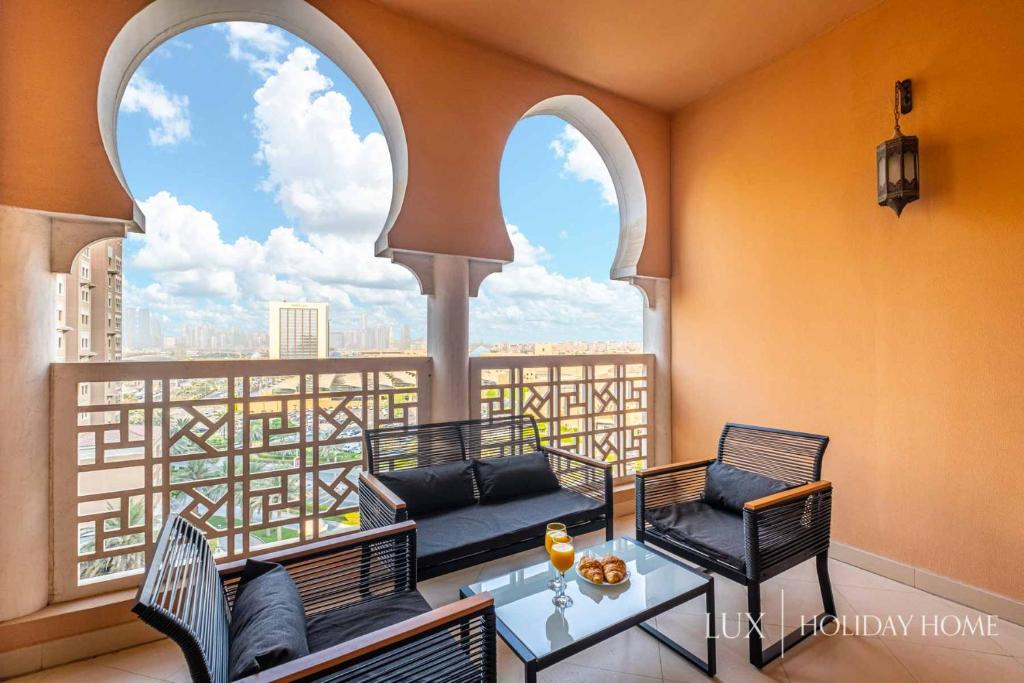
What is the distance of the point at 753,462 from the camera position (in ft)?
9.38

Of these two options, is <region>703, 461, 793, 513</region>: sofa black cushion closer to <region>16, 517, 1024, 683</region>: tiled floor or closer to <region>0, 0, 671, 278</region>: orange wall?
<region>16, 517, 1024, 683</region>: tiled floor

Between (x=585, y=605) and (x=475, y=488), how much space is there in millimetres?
1185

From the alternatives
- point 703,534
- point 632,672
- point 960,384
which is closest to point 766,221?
point 960,384

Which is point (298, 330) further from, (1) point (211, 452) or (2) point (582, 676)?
(2) point (582, 676)

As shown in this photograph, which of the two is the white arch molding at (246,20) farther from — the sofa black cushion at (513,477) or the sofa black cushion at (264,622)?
the sofa black cushion at (264,622)

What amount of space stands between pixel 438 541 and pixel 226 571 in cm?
93

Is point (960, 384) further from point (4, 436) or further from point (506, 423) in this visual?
point (4, 436)

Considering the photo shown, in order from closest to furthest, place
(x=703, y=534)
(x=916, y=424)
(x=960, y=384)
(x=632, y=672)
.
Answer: (x=632, y=672) < (x=703, y=534) < (x=960, y=384) < (x=916, y=424)

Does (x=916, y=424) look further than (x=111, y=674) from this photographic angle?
Yes

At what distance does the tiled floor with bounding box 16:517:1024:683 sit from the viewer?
1.95m

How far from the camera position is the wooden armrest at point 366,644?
1140mm

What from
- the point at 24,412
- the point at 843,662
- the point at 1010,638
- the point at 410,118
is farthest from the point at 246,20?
the point at 1010,638

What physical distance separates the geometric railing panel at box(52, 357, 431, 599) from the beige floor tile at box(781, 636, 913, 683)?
2.42 metres

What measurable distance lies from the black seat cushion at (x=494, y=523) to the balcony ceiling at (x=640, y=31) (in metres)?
3.11
